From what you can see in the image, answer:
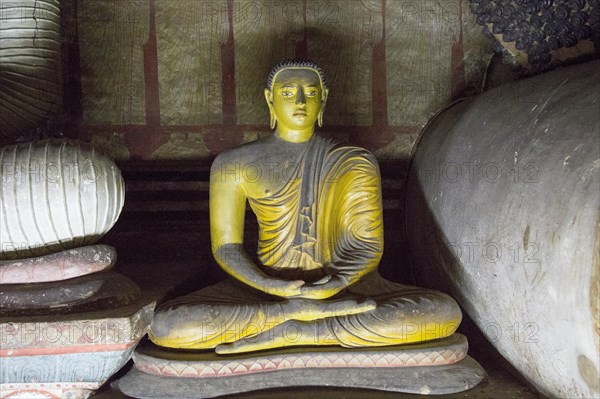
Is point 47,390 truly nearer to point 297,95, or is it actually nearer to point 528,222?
point 297,95

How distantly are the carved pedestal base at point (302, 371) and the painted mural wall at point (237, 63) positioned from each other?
1945 millimetres

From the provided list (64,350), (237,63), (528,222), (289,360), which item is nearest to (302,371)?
(289,360)

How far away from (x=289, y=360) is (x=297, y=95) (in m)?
1.33

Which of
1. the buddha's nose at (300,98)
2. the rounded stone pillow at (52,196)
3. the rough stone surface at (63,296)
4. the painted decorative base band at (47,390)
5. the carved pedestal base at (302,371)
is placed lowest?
the painted decorative base band at (47,390)

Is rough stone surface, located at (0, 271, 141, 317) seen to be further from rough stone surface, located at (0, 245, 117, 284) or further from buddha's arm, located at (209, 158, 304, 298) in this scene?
buddha's arm, located at (209, 158, 304, 298)

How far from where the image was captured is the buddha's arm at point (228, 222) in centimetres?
339

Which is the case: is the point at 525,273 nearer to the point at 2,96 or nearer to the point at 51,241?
the point at 51,241

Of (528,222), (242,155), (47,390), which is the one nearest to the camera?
(528,222)

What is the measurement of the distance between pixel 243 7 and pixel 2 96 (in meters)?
1.65

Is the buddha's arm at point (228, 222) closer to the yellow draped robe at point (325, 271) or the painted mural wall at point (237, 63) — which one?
the yellow draped robe at point (325, 271)

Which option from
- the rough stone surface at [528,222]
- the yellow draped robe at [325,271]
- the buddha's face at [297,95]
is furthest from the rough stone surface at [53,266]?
the rough stone surface at [528,222]

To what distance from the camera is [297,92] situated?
3475 mm

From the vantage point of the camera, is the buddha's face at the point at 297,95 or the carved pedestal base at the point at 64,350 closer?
the carved pedestal base at the point at 64,350

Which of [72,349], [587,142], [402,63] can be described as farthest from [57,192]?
[402,63]
